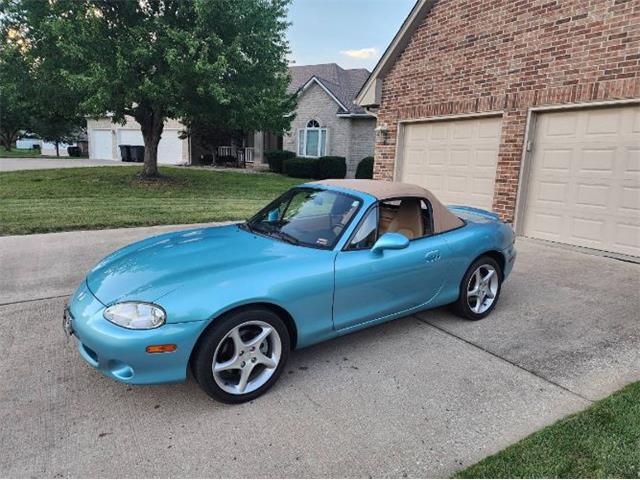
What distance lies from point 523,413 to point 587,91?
19.7 feet

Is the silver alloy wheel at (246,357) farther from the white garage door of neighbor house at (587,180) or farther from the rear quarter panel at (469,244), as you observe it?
the white garage door of neighbor house at (587,180)

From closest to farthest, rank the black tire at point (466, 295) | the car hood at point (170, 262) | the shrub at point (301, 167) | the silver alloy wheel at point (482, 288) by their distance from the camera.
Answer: the car hood at point (170, 262) → the black tire at point (466, 295) → the silver alloy wheel at point (482, 288) → the shrub at point (301, 167)

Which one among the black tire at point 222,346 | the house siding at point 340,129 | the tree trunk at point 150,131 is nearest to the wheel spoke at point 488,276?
the black tire at point 222,346

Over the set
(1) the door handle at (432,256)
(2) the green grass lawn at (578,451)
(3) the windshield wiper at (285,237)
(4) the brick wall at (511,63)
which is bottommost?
(2) the green grass lawn at (578,451)

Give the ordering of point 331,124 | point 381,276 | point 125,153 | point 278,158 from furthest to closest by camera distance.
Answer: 1. point 125,153
2. point 278,158
3. point 331,124
4. point 381,276

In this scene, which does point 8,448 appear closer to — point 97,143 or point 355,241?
point 355,241

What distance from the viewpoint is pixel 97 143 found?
3294cm

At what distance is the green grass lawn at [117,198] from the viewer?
816 centimetres

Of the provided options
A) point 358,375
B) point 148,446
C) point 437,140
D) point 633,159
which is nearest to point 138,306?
point 148,446

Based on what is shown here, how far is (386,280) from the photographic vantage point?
348 centimetres

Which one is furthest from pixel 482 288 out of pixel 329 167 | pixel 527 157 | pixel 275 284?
pixel 329 167

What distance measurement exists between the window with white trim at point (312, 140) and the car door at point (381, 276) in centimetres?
1899

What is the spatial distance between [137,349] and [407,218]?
253 centimetres

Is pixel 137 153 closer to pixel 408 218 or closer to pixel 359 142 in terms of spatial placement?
pixel 359 142
